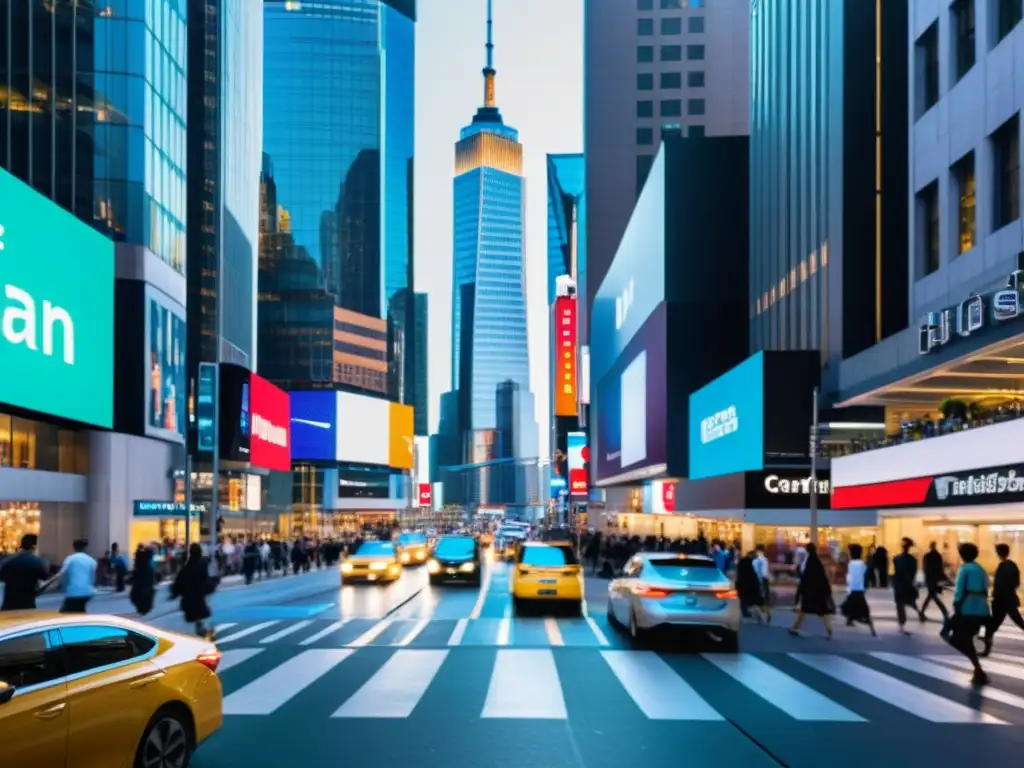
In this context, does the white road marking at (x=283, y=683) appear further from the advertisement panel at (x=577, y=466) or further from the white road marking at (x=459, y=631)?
the advertisement panel at (x=577, y=466)

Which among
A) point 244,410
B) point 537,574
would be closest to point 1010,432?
point 537,574

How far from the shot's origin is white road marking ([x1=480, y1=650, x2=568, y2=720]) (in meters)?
11.3

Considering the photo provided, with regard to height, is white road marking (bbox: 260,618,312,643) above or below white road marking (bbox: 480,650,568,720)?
below

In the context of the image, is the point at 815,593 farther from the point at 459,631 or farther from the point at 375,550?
the point at 375,550

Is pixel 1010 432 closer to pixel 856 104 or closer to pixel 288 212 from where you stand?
pixel 856 104

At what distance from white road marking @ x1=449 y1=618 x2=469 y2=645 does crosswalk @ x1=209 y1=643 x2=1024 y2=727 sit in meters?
1.07

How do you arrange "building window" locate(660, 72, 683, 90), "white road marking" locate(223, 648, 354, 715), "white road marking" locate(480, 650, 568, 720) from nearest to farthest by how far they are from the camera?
"white road marking" locate(480, 650, 568, 720)
"white road marking" locate(223, 648, 354, 715)
"building window" locate(660, 72, 683, 90)

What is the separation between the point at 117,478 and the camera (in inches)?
1809

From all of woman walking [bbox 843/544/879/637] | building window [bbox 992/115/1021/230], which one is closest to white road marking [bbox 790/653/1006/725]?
woman walking [bbox 843/544/879/637]

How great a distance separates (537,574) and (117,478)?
88.7 feet

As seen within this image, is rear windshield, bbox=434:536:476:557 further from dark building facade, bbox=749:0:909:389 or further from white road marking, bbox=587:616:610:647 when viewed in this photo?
dark building facade, bbox=749:0:909:389

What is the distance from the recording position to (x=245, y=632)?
794 inches

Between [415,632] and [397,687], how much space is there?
23.1 ft

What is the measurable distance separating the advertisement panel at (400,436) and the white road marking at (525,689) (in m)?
131
